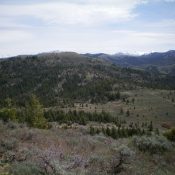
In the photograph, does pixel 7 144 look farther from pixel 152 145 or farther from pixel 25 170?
pixel 152 145

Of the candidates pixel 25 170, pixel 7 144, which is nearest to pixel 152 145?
pixel 7 144

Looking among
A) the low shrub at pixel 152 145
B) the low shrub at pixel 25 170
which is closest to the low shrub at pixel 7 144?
the low shrub at pixel 25 170

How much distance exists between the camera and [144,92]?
19875 cm

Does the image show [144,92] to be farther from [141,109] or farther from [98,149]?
[98,149]

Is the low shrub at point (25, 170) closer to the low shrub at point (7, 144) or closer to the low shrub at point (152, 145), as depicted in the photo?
the low shrub at point (7, 144)

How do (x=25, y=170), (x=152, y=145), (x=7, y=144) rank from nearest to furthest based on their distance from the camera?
(x=25, y=170) < (x=7, y=144) < (x=152, y=145)

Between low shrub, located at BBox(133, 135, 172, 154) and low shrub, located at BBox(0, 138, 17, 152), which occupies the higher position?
low shrub, located at BBox(0, 138, 17, 152)

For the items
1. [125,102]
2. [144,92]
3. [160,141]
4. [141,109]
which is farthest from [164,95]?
[160,141]

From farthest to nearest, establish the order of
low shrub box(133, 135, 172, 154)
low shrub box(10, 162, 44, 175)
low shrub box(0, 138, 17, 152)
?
1. low shrub box(133, 135, 172, 154)
2. low shrub box(0, 138, 17, 152)
3. low shrub box(10, 162, 44, 175)

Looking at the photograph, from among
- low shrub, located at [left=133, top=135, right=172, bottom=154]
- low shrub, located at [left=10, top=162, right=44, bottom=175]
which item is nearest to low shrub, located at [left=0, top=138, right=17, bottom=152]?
low shrub, located at [left=10, top=162, right=44, bottom=175]

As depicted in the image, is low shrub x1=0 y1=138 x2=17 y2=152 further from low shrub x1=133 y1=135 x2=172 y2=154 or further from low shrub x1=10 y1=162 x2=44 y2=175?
low shrub x1=133 y1=135 x2=172 y2=154

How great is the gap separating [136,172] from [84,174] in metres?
2.52

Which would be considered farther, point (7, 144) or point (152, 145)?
point (152, 145)

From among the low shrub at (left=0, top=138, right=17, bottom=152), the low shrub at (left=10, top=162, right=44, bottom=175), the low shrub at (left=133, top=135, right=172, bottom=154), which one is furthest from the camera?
the low shrub at (left=133, top=135, right=172, bottom=154)
